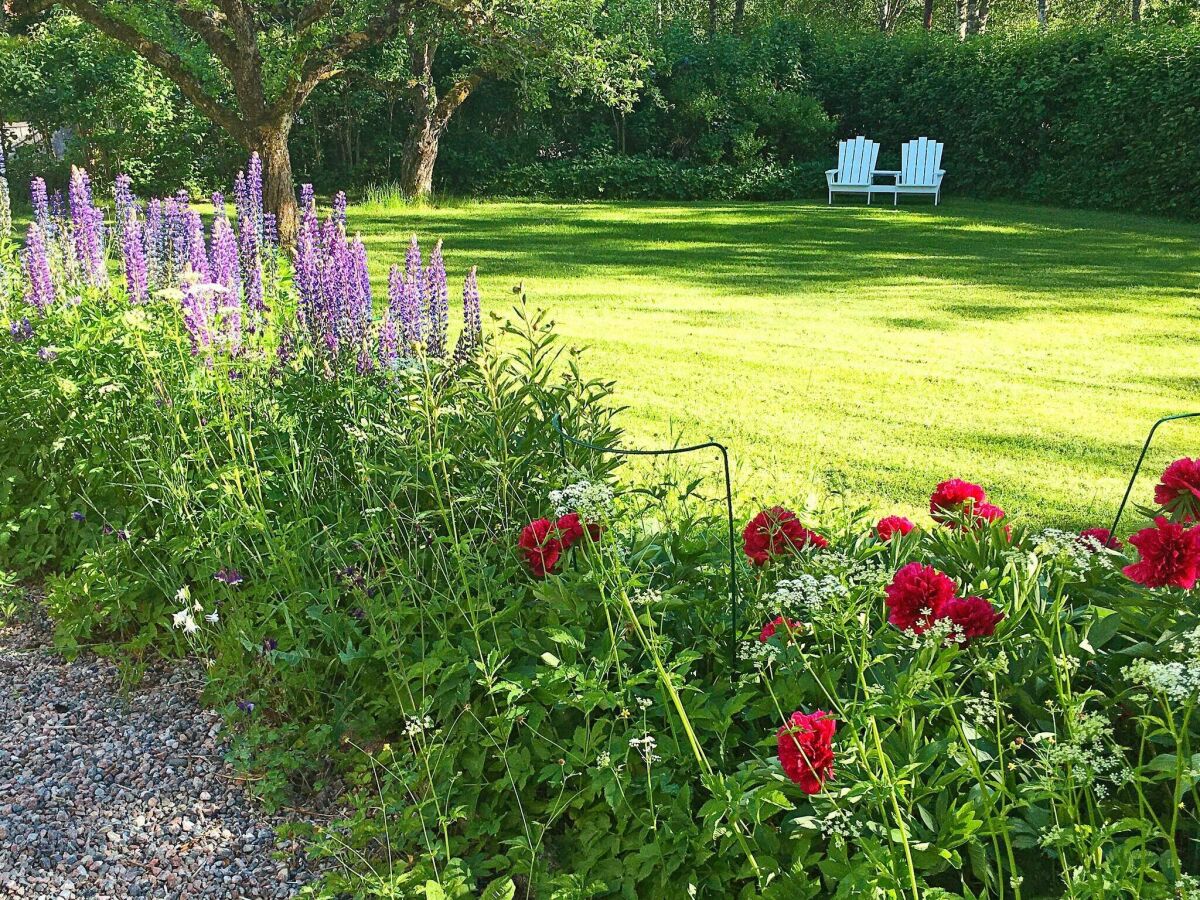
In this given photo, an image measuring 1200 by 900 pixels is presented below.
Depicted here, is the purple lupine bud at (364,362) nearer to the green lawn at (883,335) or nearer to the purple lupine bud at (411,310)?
the purple lupine bud at (411,310)

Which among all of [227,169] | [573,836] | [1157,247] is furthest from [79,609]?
[227,169]

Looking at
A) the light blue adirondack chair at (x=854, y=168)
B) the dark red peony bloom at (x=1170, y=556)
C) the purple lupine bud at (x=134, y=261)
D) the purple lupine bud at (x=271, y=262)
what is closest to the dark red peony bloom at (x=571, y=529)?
the dark red peony bloom at (x=1170, y=556)

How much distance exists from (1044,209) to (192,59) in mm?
10412

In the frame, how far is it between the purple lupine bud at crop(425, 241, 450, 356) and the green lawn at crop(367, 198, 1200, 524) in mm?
901

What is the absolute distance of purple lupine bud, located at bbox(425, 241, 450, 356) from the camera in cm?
356

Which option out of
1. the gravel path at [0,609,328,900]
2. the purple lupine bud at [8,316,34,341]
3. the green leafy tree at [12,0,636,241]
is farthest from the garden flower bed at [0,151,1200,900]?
the green leafy tree at [12,0,636,241]

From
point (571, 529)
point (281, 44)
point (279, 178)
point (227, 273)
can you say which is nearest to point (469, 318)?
point (227, 273)

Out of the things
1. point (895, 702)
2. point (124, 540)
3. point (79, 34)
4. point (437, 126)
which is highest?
point (79, 34)

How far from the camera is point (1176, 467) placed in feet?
6.99

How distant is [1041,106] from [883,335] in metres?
9.60

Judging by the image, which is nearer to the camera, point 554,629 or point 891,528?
point 554,629

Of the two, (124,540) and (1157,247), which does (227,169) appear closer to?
(1157,247)

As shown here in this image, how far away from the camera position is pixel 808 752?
168 centimetres

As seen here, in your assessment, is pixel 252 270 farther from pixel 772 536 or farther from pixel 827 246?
pixel 827 246
